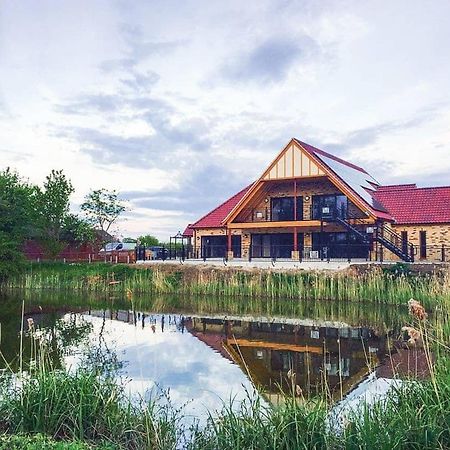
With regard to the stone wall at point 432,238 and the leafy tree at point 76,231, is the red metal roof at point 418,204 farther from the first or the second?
the leafy tree at point 76,231

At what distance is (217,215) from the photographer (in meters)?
32.6

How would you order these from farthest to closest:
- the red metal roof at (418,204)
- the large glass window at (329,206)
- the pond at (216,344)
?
the large glass window at (329,206) < the red metal roof at (418,204) < the pond at (216,344)

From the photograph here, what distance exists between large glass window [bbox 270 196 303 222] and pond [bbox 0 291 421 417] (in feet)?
35.1

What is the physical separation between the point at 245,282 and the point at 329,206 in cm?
935

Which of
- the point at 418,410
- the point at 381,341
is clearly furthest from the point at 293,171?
the point at 418,410

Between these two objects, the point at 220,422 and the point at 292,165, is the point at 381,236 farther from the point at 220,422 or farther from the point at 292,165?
the point at 220,422

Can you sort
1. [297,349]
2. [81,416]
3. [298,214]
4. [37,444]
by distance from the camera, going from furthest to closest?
[298,214] → [297,349] → [81,416] → [37,444]

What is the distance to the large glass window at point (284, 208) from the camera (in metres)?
29.4

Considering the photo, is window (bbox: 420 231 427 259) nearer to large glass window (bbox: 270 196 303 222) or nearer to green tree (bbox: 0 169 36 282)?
large glass window (bbox: 270 196 303 222)

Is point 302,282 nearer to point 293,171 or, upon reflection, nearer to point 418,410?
point 293,171

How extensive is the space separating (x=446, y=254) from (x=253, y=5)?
59.6 ft

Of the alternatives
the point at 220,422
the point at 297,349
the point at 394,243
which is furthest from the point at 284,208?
the point at 220,422

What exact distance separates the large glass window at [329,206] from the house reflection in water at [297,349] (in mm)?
12549

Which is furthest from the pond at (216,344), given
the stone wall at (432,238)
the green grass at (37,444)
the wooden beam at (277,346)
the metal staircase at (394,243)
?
the stone wall at (432,238)
